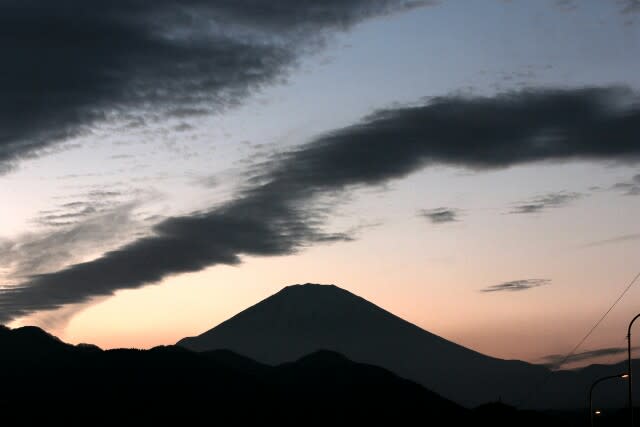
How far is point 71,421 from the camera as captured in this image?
19888 centimetres

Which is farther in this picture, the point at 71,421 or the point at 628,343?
the point at 71,421

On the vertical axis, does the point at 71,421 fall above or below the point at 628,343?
above

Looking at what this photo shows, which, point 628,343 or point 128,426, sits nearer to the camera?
point 628,343

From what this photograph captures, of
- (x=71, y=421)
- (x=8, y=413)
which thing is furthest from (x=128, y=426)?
(x=8, y=413)

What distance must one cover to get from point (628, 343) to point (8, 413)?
160286 mm

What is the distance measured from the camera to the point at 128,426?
198 meters

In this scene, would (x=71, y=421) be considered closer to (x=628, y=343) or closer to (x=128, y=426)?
(x=128, y=426)

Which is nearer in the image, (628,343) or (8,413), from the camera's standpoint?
(628,343)

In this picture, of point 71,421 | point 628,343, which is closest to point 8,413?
point 71,421

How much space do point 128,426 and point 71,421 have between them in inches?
475

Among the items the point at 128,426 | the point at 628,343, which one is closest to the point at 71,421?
the point at 128,426

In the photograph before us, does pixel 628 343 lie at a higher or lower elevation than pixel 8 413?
lower

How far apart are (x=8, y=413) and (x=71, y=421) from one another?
13.3 metres

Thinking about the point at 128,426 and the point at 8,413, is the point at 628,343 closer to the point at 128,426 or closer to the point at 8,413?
the point at 128,426
